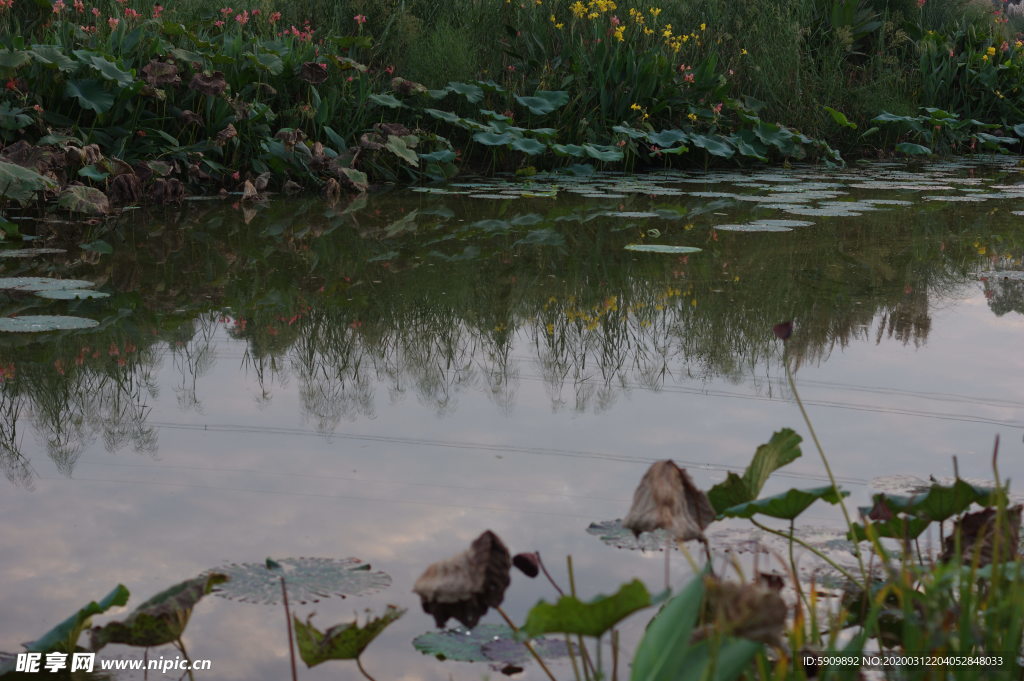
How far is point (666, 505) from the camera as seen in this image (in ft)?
3.44

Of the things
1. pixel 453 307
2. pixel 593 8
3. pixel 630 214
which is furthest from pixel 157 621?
pixel 593 8

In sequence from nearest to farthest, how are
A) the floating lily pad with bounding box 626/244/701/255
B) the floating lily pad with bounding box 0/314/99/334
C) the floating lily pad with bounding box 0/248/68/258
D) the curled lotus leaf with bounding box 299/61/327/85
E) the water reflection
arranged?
the water reflection < the floating lily pad with bounding box 0/314/99/334 < the floating lily pad with bounding box 0/248/68/258 < the floating lily pad with bounding box 626/244/701/255 < the curled lotus leaf with bounding box 299/61/327/85

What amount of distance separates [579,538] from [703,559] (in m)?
0.19

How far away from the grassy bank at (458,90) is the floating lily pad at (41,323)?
1510mm

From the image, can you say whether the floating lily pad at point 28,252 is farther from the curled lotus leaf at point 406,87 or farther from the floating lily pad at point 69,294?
the curled lotus leaf at point 406,87

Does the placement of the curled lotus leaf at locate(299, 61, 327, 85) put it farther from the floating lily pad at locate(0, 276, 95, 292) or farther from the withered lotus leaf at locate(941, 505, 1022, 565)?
the withered lotus leaf at locate(941, 505, 1022, 565)

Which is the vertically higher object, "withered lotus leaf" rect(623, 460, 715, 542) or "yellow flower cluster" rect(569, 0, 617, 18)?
"yellow flower cluster" rect(569, 0, 617, 18)

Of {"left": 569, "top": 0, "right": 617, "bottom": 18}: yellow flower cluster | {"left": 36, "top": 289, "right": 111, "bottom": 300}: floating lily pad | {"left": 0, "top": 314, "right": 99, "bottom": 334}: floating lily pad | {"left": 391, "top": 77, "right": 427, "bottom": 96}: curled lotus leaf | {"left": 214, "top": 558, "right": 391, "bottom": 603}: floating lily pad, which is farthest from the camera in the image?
{"left": 569, "top": 0, "right": 617, "bottom": 18}: yellow flower cluster

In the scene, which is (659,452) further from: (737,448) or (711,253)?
(711,253)

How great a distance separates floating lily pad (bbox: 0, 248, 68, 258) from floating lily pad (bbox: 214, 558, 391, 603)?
99.2 inches

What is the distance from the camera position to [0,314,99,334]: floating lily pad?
259cm

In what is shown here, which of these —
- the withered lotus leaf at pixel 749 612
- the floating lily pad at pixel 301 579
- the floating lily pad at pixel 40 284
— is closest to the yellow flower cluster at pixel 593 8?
the floating lily pad at pixel 40 284

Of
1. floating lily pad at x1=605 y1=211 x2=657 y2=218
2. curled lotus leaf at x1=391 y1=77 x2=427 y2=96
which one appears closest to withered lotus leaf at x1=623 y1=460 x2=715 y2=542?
floating lily pad at x1=605 y1=211 x2=657 y2=218

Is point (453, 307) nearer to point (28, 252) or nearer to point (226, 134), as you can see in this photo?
point (28, 252)
